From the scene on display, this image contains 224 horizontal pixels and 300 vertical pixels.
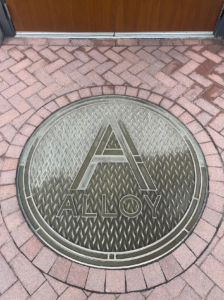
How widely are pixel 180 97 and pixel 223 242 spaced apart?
1.56 m

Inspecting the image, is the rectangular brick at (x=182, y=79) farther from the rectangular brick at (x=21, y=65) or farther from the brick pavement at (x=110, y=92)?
the rectangular brick at (x=21, y=65)

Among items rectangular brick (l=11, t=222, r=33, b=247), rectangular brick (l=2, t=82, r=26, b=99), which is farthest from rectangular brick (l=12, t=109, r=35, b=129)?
rectangular brick (l=11, t=222, r=33, b=247)

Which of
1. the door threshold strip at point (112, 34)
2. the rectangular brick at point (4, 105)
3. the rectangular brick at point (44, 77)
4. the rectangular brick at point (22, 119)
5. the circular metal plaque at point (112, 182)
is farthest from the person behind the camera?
the door threshold strip at point (112, 34)

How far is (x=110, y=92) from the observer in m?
2.77

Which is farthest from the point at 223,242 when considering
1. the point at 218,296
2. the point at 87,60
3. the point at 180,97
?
the point at 87,60

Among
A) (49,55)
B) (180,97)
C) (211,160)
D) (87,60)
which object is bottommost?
(211,160)

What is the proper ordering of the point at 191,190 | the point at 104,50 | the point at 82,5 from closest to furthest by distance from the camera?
the point at 191,190, the point at 82,5, the point at 104,50

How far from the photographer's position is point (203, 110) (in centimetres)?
267

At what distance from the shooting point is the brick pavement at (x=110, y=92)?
1.84 meters

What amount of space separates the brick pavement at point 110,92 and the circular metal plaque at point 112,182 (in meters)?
0.10

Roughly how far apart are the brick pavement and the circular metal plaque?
10 cm

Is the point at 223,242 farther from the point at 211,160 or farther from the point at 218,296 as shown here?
the point at 211,160

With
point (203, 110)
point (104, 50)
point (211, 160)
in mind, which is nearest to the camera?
point (211, 160)

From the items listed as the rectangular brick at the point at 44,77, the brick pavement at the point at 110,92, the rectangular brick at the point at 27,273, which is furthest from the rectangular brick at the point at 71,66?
the rectangular brick at the point at 27,273
